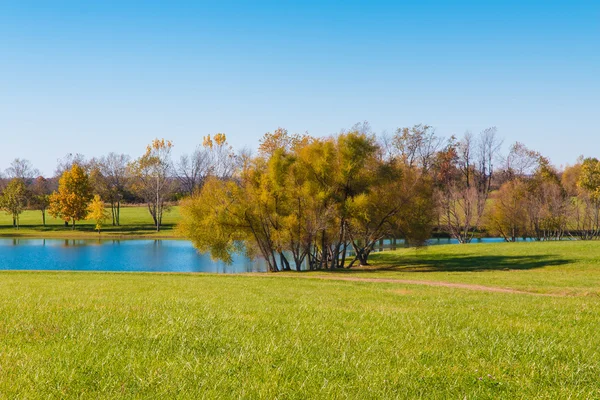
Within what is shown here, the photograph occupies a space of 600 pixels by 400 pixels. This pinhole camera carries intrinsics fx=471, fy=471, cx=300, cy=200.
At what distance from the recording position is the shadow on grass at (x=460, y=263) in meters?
38.0

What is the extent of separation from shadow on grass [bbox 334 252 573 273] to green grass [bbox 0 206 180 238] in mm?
48009

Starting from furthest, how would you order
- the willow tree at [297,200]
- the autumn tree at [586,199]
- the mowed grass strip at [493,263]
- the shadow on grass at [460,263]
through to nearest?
the autumn tree at [586,199] → the willow tree at [297,200] → the shadow on grass at [460,263] → the mowed grass strip at [493,263]

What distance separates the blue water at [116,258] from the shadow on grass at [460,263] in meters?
12.8

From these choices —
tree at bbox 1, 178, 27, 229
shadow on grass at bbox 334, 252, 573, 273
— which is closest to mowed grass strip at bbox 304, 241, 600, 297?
shadow on grass at bbox 334, 252, 573, 273

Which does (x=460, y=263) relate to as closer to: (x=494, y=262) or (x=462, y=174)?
(x=494, y=262)

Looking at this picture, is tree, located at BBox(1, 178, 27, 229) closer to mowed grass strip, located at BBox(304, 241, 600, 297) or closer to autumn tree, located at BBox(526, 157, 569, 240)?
mowed grass strip, located at BBox(304, 241, 600, 297)

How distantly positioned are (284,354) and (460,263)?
39154 millimetres

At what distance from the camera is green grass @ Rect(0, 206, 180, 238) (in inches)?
3263

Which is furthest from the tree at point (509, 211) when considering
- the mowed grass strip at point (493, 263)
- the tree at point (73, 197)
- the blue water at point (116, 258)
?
the tree at point (73, 197)

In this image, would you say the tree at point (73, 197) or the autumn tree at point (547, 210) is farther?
the tree at point (73, 197)

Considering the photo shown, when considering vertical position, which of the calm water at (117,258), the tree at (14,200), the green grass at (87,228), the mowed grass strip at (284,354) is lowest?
the calm water at (117,258)

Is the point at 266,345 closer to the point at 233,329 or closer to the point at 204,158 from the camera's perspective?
the point at 233,329

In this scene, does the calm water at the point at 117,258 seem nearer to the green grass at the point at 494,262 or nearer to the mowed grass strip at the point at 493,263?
the green grass at the point at 494,262

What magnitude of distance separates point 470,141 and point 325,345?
81.0 metres
